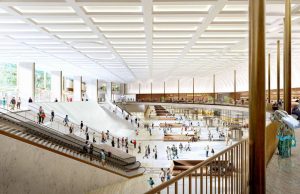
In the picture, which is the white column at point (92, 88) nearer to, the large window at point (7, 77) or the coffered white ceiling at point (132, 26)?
the large window at point (7, 77)

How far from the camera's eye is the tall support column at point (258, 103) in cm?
314

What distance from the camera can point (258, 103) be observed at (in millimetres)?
3146

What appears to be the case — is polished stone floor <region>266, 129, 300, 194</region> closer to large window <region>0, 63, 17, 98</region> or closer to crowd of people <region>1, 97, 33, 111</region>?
crowd of people <region>1, 97, 33, 111</region>

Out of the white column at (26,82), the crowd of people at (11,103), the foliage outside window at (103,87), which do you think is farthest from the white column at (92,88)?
the crowd of people at (11,103)

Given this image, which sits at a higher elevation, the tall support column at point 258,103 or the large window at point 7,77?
the large window at point 7,77

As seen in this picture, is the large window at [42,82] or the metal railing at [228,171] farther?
the large window at [42,82]

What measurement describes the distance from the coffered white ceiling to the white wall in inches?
156

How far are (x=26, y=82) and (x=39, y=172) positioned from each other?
1199 centimetres

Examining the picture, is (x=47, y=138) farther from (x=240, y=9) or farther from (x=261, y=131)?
(x=261, y=131)

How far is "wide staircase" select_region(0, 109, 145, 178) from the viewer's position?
36.1 feet

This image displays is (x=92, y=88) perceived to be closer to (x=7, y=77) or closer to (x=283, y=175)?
(x=7, y=77)

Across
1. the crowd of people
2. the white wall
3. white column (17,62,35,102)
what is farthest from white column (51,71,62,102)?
the white wall

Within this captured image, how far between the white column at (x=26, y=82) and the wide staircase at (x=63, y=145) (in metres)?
4.22

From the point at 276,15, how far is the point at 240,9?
4.82ft
